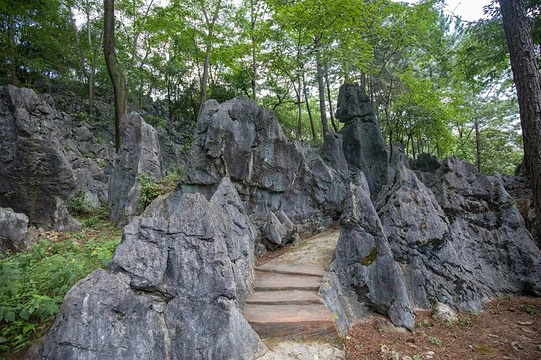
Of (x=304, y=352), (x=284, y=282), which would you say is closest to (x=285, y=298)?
(x=284, y=282)

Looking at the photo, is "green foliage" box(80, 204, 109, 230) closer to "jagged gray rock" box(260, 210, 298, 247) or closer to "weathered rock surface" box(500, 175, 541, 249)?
"jagged gray rock" box(260, 210, 298, 247)

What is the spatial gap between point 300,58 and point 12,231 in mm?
11555

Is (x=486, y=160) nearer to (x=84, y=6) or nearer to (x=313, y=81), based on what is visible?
(x=313, y=81)

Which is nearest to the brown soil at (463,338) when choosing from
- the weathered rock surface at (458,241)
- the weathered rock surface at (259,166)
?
the weathered rock surface at (458,241)

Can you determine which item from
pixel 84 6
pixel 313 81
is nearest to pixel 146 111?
pixel 84 6

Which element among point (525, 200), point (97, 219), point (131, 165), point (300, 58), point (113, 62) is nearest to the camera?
point (97, 219)

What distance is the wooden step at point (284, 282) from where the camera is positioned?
5.51m

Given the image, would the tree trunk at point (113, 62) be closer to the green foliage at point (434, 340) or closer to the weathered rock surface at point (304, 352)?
the weathered rock surface at point (304, 352)

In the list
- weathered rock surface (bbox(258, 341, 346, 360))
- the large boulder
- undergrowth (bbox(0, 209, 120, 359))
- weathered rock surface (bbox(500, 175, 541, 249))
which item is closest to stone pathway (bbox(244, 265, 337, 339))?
weathered rock surface (bbox(258, 341, 346, 360))

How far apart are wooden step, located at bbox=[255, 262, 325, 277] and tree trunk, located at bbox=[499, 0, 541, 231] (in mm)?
4004

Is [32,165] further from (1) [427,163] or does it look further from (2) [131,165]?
(1) [427,163]

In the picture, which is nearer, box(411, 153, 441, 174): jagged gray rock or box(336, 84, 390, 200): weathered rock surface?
box(336, 84, 390, 200): weathered rock surface

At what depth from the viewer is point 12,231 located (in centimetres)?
610

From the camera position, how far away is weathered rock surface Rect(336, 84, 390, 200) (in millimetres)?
15211
